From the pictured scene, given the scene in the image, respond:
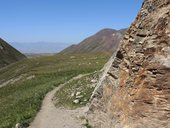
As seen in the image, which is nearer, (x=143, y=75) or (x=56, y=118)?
(x=143, y=75)

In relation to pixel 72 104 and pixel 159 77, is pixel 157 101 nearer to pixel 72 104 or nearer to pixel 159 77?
pixel 159 77

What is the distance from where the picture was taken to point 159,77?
15.1 m

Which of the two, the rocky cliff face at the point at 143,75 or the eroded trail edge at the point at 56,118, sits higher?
the rocky cliff face at the point at 143,75

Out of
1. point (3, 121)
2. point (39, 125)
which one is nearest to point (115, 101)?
point (39, 125)

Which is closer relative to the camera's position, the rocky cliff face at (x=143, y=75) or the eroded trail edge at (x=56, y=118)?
the rocky cliff face at (x=143, y=75)

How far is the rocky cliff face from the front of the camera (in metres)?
15.1

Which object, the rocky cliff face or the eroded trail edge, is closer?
the rocky cliff face

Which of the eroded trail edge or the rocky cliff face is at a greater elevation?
the rocky cliff face

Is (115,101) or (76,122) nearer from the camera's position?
(115,101)

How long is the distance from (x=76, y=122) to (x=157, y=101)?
14924mm

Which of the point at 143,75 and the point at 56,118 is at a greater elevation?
the point at 143,75

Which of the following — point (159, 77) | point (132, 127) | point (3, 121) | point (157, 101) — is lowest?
point (3, 121)

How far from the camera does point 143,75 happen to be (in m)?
16.0

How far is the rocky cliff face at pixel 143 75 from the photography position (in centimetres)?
1507
